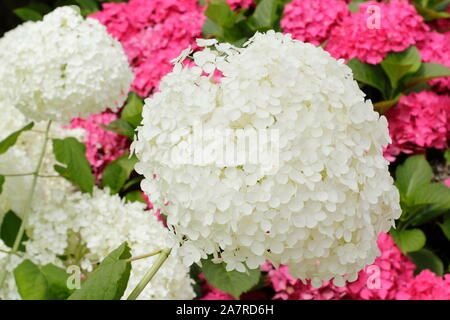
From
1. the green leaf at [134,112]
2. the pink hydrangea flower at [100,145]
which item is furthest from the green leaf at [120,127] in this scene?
the pink hydrangea flower at [100,145]

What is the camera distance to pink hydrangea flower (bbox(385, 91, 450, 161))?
1690 mm

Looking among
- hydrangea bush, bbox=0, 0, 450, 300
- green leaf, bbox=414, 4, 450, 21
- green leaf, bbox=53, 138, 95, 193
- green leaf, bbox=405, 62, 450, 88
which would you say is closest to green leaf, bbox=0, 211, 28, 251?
hydrangea bush, bbox=0, 0, 450, 300

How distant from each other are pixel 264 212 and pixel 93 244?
743mm

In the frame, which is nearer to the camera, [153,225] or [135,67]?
[153,225]

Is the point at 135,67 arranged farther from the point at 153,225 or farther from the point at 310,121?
the point at 310,121

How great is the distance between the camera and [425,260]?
158 cm

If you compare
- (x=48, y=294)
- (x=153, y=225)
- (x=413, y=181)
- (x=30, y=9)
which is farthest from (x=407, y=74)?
(x=30, y=9)

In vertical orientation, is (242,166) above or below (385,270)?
above

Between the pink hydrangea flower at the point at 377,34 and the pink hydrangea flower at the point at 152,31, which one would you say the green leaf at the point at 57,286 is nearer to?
the pink hydrangea flower at the point at 152,31

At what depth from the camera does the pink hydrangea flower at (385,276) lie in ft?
4.89

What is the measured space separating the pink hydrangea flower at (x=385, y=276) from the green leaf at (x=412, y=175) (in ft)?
0.45

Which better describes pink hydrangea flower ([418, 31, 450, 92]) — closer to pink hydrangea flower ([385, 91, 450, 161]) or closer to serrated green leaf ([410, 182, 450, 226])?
pink hydrangea flower ([385, 91, 450, 161])

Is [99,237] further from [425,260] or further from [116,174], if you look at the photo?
[425,260]

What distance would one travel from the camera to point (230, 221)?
765 mm
